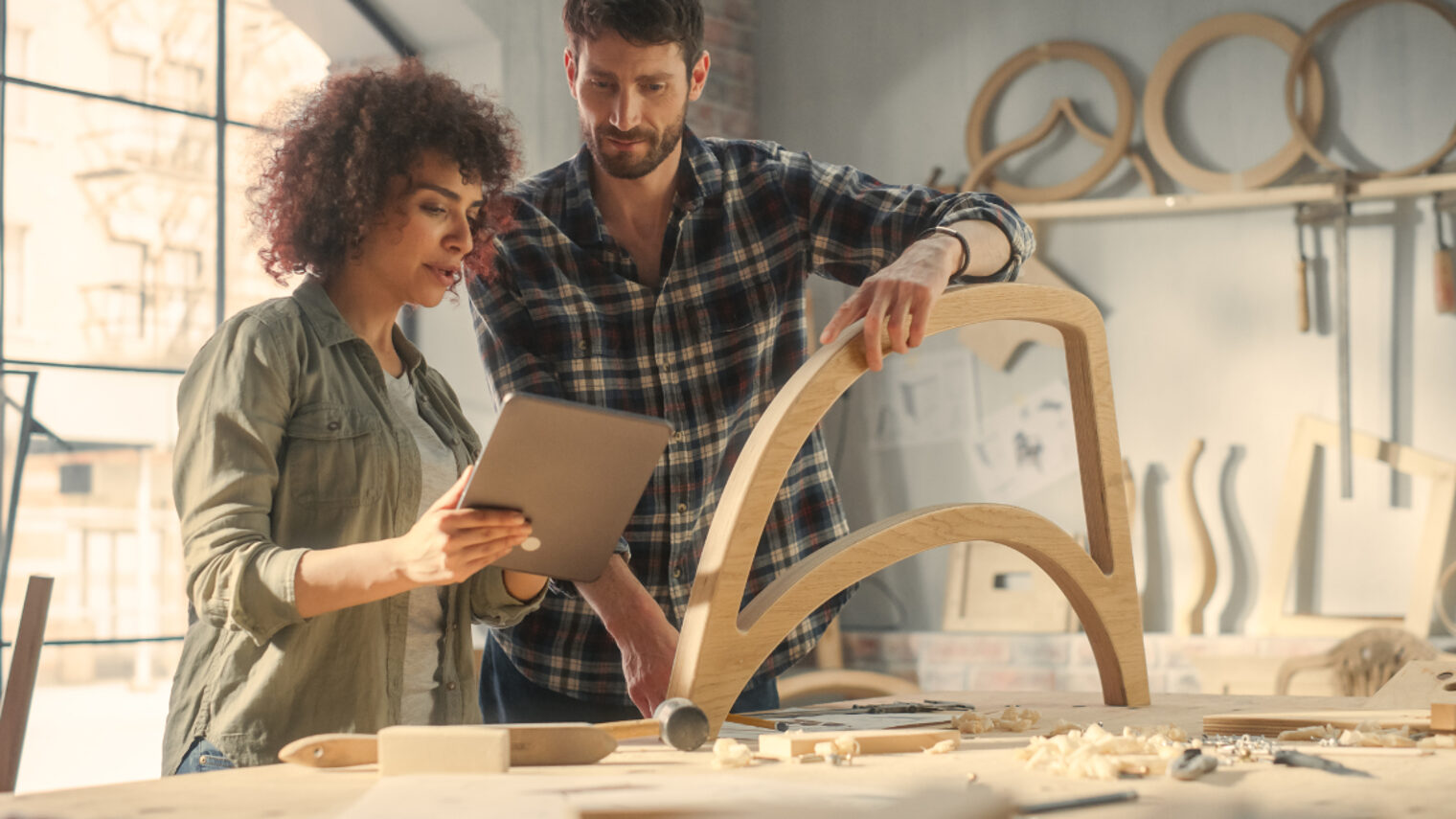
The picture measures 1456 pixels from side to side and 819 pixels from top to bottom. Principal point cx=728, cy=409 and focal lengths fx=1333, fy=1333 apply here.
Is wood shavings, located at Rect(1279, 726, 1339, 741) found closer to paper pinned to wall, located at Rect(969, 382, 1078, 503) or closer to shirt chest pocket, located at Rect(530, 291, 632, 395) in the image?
shirt chest pocket, located at Rect(530, 291, 632, 395)

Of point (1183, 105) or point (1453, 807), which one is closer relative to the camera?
point (1453, 807)

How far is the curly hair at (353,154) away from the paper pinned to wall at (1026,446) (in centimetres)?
240

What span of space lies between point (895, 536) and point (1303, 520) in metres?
2.50

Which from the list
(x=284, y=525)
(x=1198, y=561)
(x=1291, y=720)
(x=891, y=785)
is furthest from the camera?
(x=1198, y=561)

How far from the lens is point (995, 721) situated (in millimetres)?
1138

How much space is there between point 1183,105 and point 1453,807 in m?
3.05

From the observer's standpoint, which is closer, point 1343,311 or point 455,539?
point 455,539

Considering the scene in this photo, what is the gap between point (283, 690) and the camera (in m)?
1.20

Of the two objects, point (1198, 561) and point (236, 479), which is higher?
point (236, 479)

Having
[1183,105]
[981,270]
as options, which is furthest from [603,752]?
[1183,105]

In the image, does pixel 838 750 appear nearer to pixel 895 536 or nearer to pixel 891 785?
pixel 891 785

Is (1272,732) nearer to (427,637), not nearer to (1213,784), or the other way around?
(1213,784)

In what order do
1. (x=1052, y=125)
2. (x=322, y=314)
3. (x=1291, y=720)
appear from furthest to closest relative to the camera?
(x=1052, y=125) < (x=322, y=314) < (x=1291, y=720)

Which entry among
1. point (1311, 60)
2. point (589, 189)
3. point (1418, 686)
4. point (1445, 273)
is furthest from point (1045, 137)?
point (1418, 686)
